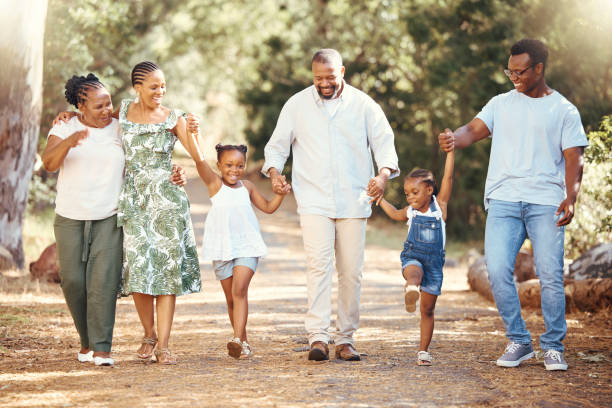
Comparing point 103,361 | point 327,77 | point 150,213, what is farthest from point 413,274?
point 103,361

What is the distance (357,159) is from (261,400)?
225cm

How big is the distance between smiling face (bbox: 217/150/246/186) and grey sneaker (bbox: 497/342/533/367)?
2333 millimetres

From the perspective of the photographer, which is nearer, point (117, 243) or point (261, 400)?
point (261, 400)

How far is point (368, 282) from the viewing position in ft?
41.5

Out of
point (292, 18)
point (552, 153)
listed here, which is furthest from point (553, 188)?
point (292, 18)

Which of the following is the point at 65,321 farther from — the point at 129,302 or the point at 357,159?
the point at 357,159

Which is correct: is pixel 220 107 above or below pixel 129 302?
above

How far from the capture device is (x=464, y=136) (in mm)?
6477

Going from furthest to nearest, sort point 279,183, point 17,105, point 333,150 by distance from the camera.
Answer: point 17,105 < point 333,150 < point 279,183

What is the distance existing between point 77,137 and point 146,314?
1.35 meters

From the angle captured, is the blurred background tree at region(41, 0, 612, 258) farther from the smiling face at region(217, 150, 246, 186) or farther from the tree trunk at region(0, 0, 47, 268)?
the smiling face at region(217, 150, 246, 186)

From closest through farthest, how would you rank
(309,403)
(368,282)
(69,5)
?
1. (309,403)
2. (368,282)
3. (69,5)

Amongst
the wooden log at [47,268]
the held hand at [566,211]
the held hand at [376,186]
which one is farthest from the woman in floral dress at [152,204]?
the wooden log at [47,268]

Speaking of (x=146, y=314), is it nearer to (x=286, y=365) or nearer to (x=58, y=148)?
(x=286, y=365)
